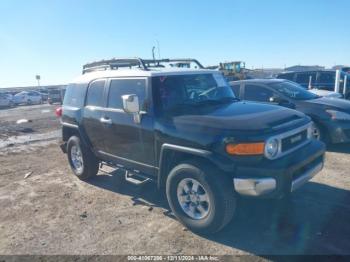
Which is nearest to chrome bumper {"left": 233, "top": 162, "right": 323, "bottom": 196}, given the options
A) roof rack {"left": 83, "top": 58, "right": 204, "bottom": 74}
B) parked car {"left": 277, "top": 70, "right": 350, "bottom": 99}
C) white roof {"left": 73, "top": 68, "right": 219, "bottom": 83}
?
white roof {"left": 73, "top": 68, "right": 219, "bottom": 83}

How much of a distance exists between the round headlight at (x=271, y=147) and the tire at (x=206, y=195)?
0.55 meters

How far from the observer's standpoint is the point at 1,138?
12219 millimetres

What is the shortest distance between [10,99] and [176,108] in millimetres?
35595

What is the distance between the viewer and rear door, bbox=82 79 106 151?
536cm

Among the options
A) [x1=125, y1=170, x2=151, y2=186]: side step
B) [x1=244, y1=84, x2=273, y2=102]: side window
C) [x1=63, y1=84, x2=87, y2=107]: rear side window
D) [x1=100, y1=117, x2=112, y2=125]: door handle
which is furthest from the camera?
[x1=244, y1=84, x2=273, y2=102]: side window

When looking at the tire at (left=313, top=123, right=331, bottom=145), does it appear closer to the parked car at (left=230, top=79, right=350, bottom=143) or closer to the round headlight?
the parked car at (left=230, top=79, right=350, bottom=143)

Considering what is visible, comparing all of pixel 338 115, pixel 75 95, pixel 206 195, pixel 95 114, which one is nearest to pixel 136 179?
pixel 95 114

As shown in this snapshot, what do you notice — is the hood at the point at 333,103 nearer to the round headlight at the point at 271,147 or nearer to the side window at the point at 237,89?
the side window at the point at 237,89

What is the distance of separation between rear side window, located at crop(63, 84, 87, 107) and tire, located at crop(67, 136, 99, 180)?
68cm

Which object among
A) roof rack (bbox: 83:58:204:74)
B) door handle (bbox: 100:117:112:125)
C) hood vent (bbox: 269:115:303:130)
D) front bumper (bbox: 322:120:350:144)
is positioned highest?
roof rack (bbox: 83:58:204:74)

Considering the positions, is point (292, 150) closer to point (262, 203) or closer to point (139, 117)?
point (262, 203)

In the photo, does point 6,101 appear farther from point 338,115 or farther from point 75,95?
point 338,115

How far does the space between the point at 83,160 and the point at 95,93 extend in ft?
4.50

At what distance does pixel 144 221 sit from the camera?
14.6ft
